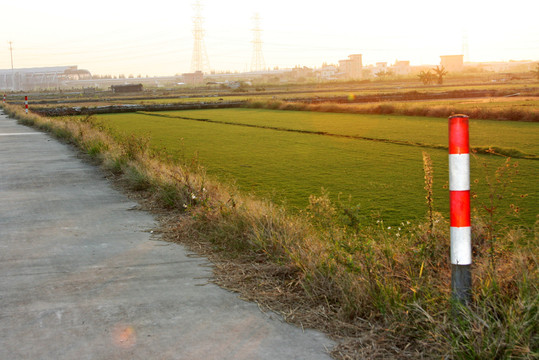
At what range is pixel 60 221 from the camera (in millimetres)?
7418

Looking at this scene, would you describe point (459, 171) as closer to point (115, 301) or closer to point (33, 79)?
point (115, 301)

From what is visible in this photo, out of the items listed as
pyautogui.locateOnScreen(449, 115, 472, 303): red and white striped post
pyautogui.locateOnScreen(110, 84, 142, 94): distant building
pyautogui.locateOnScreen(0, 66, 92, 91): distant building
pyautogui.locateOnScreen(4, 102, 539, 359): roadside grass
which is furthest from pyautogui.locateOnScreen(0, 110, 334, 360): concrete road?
pyautogui.locateOnScreen(0, 66, 92, 91): distant building

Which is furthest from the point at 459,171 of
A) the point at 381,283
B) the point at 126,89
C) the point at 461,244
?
the point at 126,89

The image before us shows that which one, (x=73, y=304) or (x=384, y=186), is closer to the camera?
(x=73, y=304)

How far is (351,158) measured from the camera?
15250 mm

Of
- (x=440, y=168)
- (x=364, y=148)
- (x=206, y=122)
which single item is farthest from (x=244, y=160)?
(x=206, y=122)

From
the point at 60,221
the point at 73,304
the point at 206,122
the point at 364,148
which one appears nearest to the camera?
the point at 73,304

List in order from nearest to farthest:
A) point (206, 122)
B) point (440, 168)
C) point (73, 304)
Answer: point (73, 304) → point (440, 168) → point (206, 122)

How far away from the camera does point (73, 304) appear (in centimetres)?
441

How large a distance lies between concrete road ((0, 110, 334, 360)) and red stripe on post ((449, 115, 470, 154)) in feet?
4.67

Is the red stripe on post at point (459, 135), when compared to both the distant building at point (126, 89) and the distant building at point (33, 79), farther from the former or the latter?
the distant building at point (33, 79)

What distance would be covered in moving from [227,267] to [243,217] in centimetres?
94

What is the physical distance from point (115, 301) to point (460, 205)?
8.79ft

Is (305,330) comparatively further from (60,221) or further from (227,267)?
(60,221)
